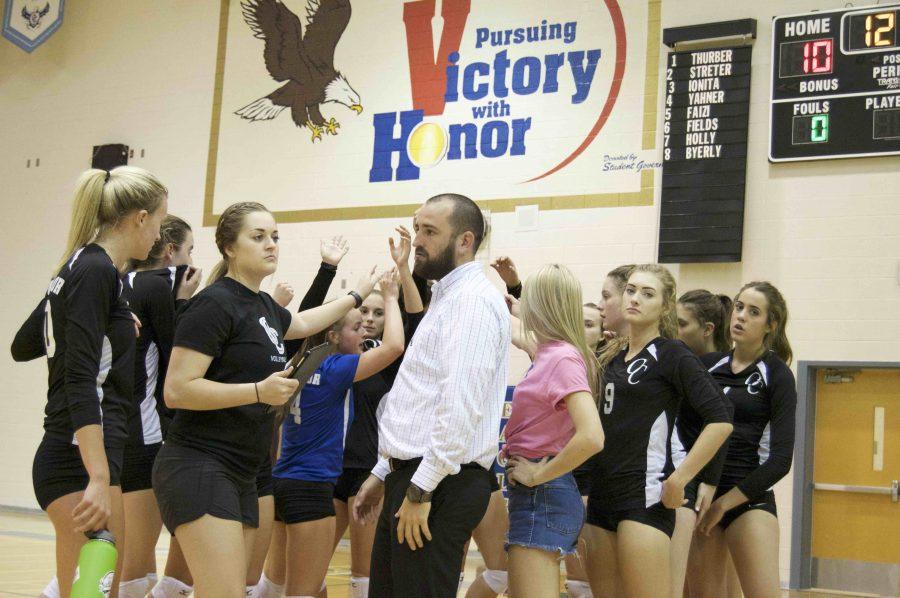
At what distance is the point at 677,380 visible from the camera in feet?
12.6

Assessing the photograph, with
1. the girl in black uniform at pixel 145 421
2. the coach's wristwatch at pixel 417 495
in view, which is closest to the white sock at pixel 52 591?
the girl in black uniform at pixel 145 421

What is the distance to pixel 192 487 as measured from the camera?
2982mm

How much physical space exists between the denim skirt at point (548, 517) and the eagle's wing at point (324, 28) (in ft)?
26.8

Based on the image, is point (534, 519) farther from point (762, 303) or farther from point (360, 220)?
point (360, 220)

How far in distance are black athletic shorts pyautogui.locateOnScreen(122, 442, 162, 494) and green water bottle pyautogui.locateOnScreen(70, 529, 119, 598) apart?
4.20 feet

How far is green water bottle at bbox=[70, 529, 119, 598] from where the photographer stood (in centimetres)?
269

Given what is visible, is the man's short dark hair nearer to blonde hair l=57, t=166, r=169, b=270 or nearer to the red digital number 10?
blonde hair l=57, t=166, r=169, b=270

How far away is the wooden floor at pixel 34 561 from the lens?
6532 millimetres

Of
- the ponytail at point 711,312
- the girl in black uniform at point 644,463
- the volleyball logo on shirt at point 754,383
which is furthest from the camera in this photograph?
the ponytail at point 711,312

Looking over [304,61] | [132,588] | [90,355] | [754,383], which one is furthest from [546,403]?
[304,61]

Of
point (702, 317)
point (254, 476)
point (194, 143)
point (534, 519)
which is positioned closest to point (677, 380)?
point (534, 519)

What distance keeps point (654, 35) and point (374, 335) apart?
509cm

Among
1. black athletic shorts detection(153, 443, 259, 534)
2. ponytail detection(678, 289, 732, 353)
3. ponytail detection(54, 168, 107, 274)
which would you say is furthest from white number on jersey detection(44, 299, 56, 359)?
ponytail detection(678, 289, 732, 353)

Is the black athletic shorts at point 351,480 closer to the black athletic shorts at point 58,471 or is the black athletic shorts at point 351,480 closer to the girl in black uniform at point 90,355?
the girl in black uniform at point 90,355
